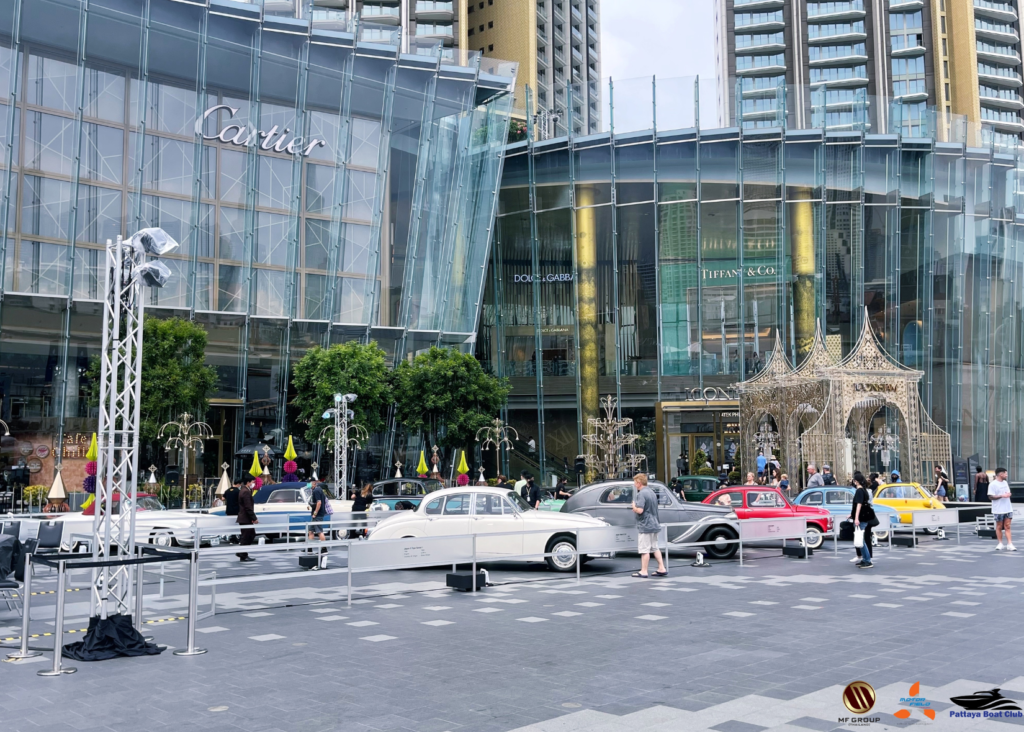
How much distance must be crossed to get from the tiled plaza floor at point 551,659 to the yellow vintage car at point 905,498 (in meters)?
9.06

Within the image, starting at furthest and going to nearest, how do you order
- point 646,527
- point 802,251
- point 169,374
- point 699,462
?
point 802,251 < point 699,462 < point 169,374 < point 646,527

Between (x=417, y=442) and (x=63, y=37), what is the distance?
2262 centimetres

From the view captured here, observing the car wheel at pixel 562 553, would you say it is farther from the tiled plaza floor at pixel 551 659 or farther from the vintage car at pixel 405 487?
the vintage car at pixel 405 487

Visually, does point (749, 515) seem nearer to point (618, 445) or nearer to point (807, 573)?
point (807, 573)

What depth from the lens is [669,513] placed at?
18.1 m

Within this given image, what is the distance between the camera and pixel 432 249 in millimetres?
43031

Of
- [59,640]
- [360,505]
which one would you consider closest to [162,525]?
[360,505]

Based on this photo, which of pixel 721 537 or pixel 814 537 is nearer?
pixel 721 537

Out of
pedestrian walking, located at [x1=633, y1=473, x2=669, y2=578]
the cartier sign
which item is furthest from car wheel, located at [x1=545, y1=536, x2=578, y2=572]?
the cartier sign

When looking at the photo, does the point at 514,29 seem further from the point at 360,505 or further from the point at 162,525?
the point at 162,525

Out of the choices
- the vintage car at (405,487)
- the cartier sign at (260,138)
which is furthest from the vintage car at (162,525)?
the cartier sign at (260,138)

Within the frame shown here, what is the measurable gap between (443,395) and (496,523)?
21.8 m

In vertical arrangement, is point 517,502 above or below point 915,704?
above

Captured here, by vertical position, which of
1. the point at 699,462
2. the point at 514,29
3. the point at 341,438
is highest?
the point at 514,29
